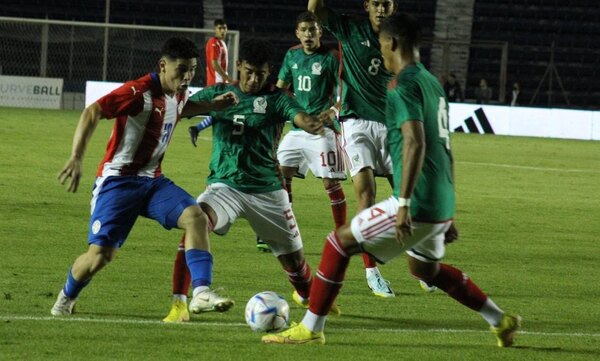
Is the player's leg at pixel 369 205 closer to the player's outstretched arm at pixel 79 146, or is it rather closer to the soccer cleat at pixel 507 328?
the soccer cleat at pixel 507 328

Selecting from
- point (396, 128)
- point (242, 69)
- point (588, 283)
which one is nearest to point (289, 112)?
point (242, 69)

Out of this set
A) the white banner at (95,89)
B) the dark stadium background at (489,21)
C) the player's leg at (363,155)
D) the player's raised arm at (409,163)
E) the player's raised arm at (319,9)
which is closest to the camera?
the player's raised arm at (409,163)

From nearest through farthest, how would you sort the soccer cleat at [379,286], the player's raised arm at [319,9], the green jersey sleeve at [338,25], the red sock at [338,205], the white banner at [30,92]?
the soccer cleat at [379,286] < the player's raised arm at [319,9] < the green jersey sleeve at [338,25] < the red sock at [338,205] < the white banner at [30,92]

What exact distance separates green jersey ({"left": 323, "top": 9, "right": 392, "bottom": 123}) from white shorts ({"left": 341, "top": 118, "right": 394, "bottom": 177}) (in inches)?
3.2

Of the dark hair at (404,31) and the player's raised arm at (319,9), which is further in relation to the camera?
the player's raised arm at (319,9)

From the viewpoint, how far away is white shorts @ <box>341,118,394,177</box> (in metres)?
9.02

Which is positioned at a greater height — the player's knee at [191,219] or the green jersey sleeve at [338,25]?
the green jersey sleeve at [338,25]

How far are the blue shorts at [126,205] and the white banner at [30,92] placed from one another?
74.3ft

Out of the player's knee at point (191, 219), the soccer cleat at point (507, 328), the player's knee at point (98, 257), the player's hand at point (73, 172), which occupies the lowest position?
the soccer cleat at point (507, 328)

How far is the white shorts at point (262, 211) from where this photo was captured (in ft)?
24.1

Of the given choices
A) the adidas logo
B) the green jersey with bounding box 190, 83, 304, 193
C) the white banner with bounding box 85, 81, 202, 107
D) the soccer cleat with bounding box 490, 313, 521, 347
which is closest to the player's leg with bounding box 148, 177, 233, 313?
the green jersey with bounding box 190, 83, 304, 193

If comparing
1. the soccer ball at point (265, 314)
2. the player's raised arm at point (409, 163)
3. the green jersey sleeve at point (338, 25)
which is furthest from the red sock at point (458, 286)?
the green jersey sleeve at point (338, 25)

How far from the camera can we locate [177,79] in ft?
23.4

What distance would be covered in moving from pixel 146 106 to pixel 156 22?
1160 inches
